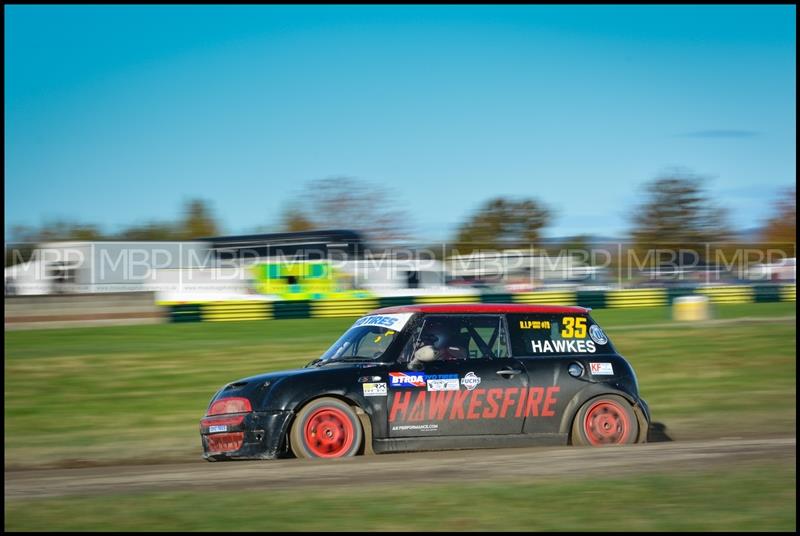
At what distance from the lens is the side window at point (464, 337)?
928 cm

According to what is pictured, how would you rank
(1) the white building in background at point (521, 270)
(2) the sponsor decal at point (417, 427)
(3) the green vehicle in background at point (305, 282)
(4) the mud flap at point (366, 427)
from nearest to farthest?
1. (4) the mud flap at point (366, 427)
2. (2) the sponsor decal at point (417, 427)
3. (3) the green vehicle in background at point (305, 282)
4. (1) the white building in background at point (521, 270)

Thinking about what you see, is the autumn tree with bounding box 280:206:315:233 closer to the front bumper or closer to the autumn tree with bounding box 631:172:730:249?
the autumn tree with bounding box 631:172:730:249

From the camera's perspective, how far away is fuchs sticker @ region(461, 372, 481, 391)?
359 inches

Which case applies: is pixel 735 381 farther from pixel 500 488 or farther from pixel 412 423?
pixel 500 488

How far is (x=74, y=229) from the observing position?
75.9 meters

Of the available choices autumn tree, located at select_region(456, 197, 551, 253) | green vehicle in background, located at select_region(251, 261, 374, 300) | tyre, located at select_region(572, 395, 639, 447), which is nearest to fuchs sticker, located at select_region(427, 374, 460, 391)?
tyre, located at select_region(572, 395, 639, 447)

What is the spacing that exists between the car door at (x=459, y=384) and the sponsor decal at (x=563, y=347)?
0.33 m

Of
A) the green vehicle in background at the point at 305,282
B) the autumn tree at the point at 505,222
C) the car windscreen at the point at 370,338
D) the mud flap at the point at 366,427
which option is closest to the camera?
the mud flap at the point at 366,427

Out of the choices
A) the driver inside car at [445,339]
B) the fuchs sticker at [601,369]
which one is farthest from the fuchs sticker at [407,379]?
the fuchs sticker at [601,369]

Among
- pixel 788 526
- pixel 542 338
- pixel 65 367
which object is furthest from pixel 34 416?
pixel 788 526

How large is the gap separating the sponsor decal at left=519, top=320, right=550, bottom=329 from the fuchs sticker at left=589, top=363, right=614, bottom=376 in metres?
0.59

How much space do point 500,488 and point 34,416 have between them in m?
8.36

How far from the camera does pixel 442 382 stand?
9070 mm

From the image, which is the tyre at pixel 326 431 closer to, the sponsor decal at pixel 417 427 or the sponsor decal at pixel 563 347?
the sponsor decal at pixel 417 427
